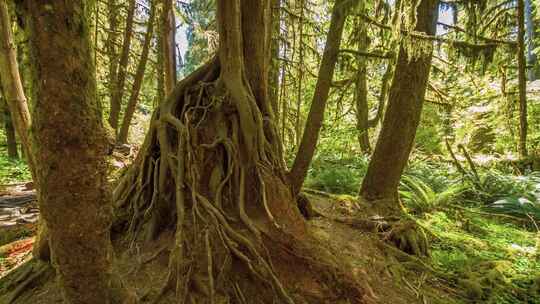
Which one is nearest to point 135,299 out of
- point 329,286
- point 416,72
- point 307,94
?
point 329,286

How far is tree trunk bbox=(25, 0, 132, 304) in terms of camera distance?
4.56ft

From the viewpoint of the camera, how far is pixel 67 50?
4.66ft

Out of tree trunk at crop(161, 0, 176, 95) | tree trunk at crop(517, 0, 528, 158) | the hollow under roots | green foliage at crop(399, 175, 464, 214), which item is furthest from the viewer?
tree trunk at crop(517, 0, 528, 158)

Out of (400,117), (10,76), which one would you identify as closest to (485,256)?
(400,117)

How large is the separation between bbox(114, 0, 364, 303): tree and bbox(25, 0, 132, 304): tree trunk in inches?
38.1

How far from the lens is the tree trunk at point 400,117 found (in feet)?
15.3

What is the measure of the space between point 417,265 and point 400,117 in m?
2.18

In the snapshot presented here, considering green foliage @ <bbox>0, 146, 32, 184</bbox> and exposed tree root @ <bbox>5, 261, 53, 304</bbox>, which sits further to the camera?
green foliage @ <bbox>0, 146, 32, 184</bbox>

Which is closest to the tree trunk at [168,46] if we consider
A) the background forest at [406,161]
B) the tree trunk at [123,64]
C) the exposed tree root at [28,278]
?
the background forest at [406,161]

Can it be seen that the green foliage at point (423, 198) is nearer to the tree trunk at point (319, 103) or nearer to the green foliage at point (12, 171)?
the tree trunk at point (319, 103)

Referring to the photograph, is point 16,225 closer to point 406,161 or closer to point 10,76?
point 10,76

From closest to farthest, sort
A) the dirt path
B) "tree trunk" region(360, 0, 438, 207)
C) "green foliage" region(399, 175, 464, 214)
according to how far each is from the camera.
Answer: the dirt path → "tree trunk" region(360, 0, 438, 207) → "green foliage" region(399, 175, 464, 214)

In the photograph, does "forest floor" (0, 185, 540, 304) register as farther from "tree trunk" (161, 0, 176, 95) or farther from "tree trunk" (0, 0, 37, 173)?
"tree trunk" (161, 0, 176, 95)

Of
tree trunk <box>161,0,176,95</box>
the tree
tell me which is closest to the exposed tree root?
the tree
